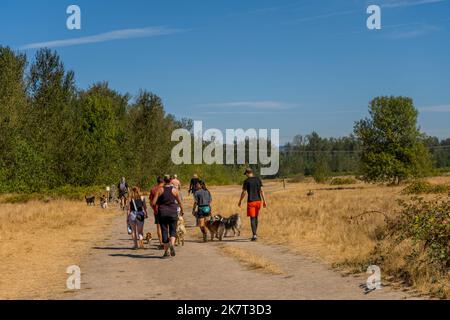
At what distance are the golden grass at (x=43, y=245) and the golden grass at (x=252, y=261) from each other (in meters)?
4.02

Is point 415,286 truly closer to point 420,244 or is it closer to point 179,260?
point 420,244

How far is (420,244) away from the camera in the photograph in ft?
40.4

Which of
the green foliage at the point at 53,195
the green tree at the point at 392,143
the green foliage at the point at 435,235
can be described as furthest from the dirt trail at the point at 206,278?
the green tree at the point at 392,143

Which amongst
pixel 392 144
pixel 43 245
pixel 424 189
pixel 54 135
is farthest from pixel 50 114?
pixel 392 144

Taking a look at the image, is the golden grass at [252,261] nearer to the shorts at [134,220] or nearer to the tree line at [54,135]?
the shorts at [134,220]

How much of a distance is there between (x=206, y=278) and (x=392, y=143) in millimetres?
65719

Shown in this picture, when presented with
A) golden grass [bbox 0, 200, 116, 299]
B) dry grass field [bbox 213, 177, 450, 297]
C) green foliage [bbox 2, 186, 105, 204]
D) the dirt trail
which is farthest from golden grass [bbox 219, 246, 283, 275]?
green foliage [bbox 2, 186, 105, 204]

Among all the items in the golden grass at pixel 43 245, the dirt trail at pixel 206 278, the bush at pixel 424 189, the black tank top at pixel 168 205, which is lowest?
the golden grass at pixel 43 245

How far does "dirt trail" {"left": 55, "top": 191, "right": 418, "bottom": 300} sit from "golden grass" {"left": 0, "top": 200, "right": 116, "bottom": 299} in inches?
27.4

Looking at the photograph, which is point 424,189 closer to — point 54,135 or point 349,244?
point 54,135

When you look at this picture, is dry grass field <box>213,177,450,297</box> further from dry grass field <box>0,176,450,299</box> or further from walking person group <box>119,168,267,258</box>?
walking person group <box>119,168,267,258</box>

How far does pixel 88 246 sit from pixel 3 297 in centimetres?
792

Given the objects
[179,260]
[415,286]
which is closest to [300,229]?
[179,260]

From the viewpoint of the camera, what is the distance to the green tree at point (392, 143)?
2793 inches
